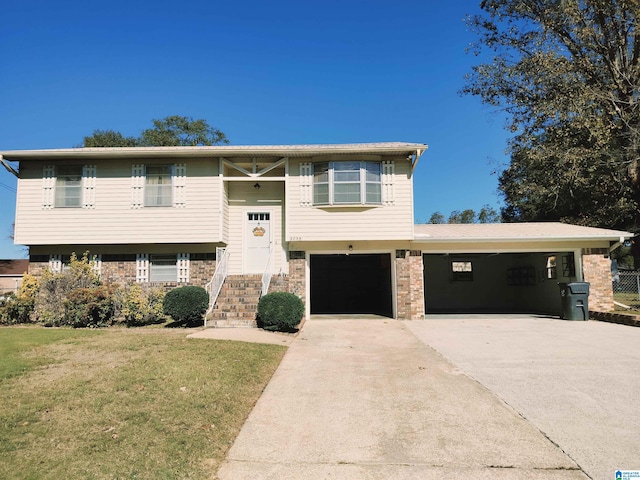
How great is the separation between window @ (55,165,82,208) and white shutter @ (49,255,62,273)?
1.75 meters

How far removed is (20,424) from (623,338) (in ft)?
37.6

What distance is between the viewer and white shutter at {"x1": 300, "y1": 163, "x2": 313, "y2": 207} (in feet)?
44.9

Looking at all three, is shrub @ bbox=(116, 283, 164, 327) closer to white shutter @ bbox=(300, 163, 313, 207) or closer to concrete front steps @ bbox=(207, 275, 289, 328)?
concrete front steps @ bbox=(207, 275, 289, 328)

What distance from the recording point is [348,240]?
535 inches

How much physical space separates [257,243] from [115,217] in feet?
15.7

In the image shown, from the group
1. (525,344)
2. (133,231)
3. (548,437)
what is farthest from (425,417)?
(133,231)

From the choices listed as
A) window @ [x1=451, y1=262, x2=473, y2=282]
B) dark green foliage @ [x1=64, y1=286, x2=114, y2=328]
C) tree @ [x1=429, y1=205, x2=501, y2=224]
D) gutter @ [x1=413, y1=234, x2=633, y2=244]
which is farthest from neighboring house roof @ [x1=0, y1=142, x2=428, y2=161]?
tree @ [x1=429, y1=205, x2=501, y2=224]

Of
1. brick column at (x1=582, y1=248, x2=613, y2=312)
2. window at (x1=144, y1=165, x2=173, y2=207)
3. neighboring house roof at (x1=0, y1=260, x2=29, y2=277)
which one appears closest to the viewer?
window at (x1=144, y1=165, x2=173, y2=207)

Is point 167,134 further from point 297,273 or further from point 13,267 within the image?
point 297,273

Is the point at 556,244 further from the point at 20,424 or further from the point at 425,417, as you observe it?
the point at 20,424

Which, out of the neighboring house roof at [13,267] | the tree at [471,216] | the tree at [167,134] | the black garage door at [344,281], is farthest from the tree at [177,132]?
the tree at [471,216]

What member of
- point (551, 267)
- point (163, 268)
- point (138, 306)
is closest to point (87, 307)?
point (138, 306)

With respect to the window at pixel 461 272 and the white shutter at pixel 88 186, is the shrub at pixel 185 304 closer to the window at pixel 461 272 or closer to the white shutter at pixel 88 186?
the white shutter at pixel 88 186

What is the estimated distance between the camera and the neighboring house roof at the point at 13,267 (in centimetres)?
2934
